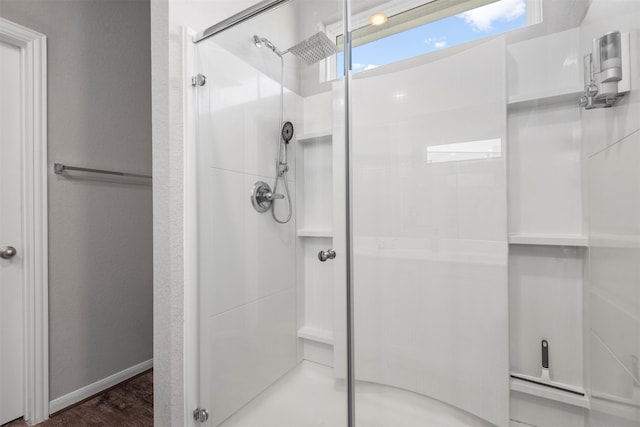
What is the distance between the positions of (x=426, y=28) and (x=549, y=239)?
0.86 metres

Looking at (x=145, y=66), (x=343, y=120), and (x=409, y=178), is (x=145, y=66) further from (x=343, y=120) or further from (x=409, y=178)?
(x=409, y=178)

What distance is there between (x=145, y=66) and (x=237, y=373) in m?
2.13

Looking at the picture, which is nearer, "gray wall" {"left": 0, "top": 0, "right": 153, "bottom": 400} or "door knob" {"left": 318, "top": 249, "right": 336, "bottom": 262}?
"door knob" {"left": 318, "top": 249, "right": 336, "bottom": 262}

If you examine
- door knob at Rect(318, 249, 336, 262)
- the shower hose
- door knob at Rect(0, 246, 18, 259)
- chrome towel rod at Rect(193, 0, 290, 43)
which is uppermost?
chrome towel rod at Rect(193, 0, 290, 43)

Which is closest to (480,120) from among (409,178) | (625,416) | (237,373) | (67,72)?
(409,178)

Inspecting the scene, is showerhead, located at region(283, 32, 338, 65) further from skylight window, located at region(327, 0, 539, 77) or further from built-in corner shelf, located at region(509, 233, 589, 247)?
built-in corner shelf, located at region(509, 233, 589, 247)

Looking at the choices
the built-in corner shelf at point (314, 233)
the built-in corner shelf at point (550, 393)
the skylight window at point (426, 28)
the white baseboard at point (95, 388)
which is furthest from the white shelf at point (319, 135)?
the white baseboard at point (95, 388)

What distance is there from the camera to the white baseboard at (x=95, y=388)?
1.80 m

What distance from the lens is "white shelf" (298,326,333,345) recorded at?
114 centimetres

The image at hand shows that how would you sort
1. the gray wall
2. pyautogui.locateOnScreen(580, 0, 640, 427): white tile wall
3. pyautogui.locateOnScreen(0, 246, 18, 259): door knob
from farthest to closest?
the gray wall < pyautogui.locateOnScreen(0, 246, 18, 259): door knob < pyautogui.locateOnScreen(580, 0, 640, 427): white tile wall

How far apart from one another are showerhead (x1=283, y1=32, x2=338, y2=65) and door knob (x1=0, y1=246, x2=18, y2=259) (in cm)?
174

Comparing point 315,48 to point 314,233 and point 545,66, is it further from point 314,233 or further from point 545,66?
point 545,66

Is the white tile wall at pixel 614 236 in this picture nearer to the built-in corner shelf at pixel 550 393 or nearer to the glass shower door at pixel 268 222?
the built-in corner shelf at pixel 550 393

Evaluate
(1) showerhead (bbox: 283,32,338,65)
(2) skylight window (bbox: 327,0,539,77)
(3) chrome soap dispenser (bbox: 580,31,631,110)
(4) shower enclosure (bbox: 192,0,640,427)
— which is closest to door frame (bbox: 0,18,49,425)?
(4) shower enclosure (bbox: 192,0,640,427)
